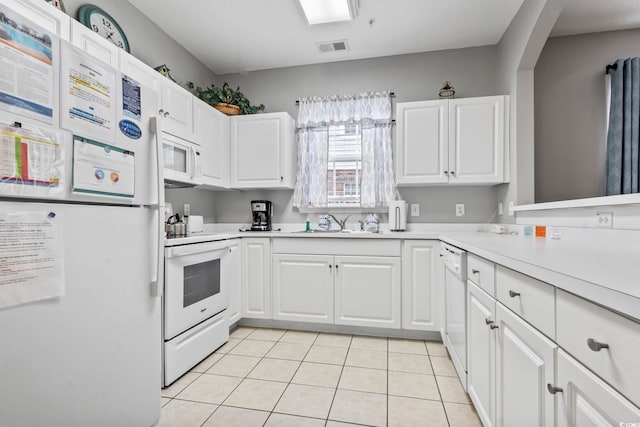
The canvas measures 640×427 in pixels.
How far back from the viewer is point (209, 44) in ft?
9.87

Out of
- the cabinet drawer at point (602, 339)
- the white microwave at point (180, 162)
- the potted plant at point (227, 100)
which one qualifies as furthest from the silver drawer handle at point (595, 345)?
the potted plant at point (227, 100)

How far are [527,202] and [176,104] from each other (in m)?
2.88

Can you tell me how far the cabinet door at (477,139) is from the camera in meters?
2.66

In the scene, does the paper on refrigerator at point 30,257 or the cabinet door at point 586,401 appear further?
the paper on refrigerator at point 30,257

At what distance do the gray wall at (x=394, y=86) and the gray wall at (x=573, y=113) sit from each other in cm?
45

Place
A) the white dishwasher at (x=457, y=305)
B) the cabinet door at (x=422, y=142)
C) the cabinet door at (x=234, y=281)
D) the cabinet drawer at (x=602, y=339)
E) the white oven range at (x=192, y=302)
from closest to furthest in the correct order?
1. the cabinet drawer at (x=602, y=339)
2. the white dishwasher at (x=457, y=305)
3. the white oven range at (x=192, y=302)
4. the cabinet door at (x=234, y=281)
5. the cabinet door at (x=422, y=142)

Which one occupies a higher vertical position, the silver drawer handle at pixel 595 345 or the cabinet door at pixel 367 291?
the silver drawer handle at pixel 595 345

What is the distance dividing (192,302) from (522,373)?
1892 millimetres

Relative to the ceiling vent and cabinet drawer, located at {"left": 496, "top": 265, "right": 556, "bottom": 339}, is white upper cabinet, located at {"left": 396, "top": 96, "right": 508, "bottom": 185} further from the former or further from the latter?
cabinet drawer, located at {"left": 496, "top": 265, "right": 556, "bottom": 339}

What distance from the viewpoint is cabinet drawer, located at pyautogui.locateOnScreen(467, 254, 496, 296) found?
1.29 metres

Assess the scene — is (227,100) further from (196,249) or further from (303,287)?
(303,287)

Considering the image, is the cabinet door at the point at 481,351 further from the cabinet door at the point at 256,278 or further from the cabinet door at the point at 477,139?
the cabinet door at the point at 256,278

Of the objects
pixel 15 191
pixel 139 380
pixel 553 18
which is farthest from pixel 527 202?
pixel 15 191

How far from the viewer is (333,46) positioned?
3006 mm
